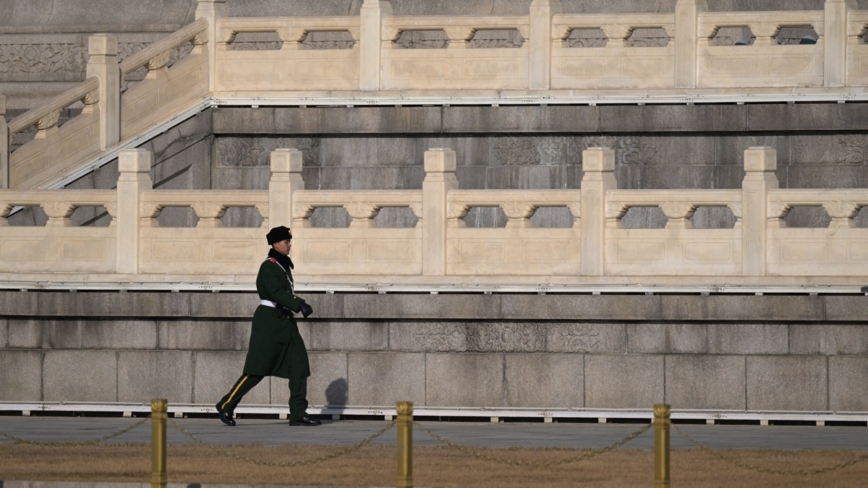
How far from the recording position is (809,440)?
1867 cm

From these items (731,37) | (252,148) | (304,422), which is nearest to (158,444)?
(304,422)

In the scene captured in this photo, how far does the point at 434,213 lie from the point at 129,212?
3.19m

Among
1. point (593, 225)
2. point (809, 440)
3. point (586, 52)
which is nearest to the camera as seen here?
point (809, 440)

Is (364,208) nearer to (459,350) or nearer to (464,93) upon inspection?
(459,350)

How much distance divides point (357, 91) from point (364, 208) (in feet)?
12.1

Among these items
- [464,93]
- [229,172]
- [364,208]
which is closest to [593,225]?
[364,208]

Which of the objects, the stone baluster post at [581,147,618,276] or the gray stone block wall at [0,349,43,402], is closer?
the stone baluster post at [581,147,618,276]

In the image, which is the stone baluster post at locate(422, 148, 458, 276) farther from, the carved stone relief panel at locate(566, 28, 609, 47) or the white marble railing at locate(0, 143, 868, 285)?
the carved stone relief panel at locate(566, 28, 609, 47)

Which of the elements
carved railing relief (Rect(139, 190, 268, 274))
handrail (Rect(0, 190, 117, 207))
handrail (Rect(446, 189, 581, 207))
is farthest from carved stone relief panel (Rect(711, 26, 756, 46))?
handrail (Rect(0, 190, 117, 207))

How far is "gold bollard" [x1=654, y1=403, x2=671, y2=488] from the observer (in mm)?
14030

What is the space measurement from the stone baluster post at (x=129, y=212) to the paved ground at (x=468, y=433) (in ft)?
5.49

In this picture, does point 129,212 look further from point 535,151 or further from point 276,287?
point 535,151

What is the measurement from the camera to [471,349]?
21094 mm

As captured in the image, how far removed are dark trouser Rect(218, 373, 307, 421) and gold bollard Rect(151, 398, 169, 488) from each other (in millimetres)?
4844
